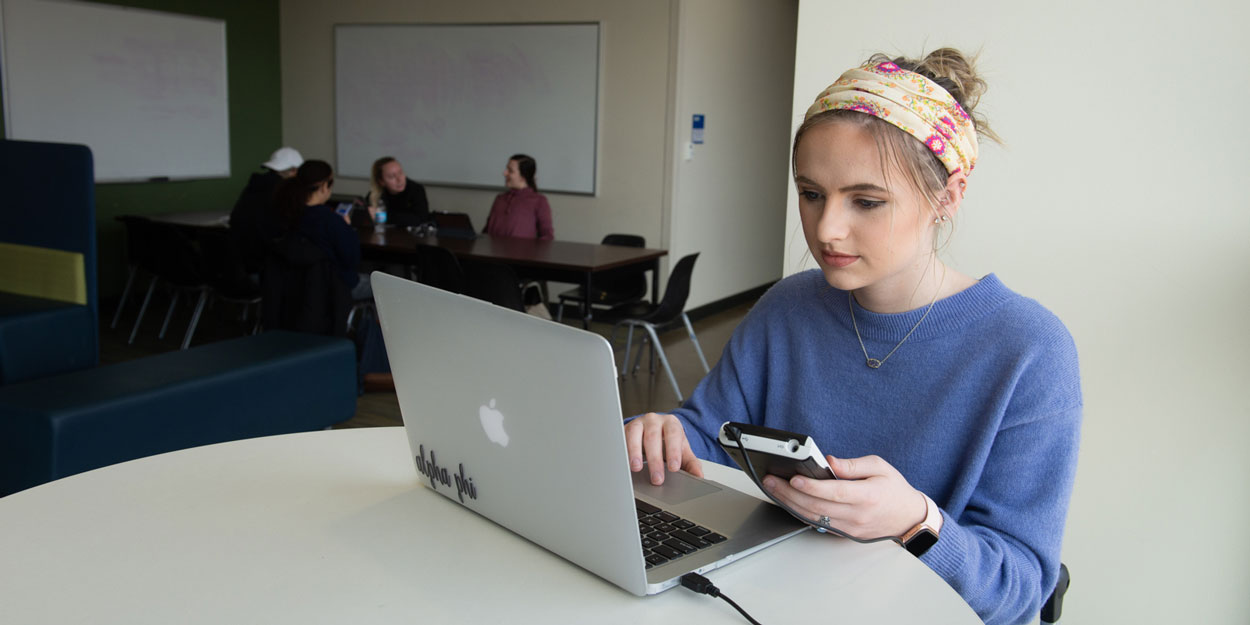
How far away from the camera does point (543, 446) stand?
92 centimetres

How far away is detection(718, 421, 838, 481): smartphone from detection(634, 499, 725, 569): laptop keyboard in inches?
4.6

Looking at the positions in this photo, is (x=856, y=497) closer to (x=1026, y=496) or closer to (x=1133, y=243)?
(x=1026, y=496)

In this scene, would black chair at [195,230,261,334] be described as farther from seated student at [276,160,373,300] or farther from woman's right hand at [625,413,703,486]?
woman's right hand at [625,413,703,486]

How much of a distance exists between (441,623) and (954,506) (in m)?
0.68

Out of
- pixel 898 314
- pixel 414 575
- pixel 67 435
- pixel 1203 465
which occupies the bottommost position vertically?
pixel 67 435

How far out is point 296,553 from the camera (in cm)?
102

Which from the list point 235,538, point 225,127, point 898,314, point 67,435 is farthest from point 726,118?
point 235,538

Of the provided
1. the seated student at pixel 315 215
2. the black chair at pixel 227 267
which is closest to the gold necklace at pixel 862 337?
the seated student at pixel 315 215

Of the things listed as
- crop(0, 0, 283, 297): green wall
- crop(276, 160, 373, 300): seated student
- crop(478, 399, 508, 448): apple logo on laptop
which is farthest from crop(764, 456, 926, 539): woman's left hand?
crop(0, 0, 283, 297): green wall

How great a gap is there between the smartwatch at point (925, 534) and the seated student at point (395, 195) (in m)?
5.22

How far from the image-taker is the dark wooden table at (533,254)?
4582 mm

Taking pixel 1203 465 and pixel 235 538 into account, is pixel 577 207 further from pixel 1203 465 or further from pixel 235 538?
pixel 235 538

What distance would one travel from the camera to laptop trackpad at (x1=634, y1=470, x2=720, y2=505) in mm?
1161

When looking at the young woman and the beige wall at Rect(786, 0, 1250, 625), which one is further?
the beige wall at Rect(786, 0, 1250, 625)
